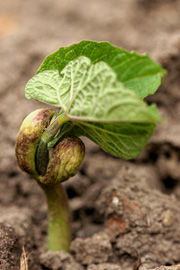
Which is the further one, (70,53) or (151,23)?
(151,23)

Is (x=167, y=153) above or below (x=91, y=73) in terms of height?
below

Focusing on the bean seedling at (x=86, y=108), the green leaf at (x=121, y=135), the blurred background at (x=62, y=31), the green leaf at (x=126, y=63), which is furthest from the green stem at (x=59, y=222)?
the blurred background at (x=62, y=31)

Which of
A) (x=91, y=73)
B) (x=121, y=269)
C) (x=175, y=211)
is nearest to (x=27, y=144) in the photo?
(x=91, y=73)

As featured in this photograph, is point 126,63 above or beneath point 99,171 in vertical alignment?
above

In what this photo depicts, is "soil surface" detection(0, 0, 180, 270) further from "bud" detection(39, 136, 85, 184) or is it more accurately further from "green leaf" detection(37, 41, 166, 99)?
"green leaf" detection(37, 41, 166, 99)

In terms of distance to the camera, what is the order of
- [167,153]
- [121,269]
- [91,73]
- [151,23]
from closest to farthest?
[91,73] < [121,269] < [167,153] < [151,23]

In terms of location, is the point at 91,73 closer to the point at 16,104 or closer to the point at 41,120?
the point at 41,120

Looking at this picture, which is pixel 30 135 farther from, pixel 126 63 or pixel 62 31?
pixel 62 31

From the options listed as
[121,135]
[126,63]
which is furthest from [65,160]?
[126,63]
